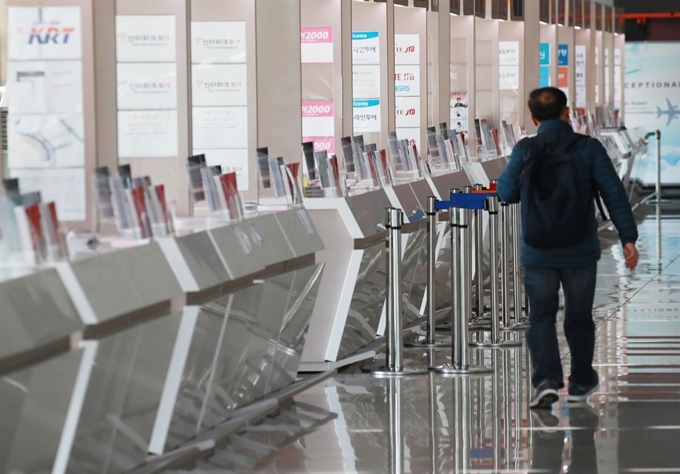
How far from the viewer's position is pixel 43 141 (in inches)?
175

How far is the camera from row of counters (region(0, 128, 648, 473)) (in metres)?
Answer: 3.40

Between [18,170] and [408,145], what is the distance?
471 cm

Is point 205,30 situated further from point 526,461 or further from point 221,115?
point 526,461

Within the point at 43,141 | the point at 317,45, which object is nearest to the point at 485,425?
the point at 43,141

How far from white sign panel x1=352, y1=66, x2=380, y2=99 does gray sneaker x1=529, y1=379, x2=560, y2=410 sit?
10.9ft

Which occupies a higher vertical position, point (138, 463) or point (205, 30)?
point (205, 30)

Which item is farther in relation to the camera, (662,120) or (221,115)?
(662,120)

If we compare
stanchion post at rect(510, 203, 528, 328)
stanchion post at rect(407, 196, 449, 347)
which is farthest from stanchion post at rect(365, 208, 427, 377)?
stanchion post at rect(510, 203, 528, 328)

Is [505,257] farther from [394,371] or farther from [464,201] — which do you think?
[394,371]

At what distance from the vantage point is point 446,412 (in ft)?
18.5

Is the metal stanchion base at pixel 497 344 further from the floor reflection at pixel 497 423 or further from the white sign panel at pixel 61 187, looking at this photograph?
the white sign panel at pixel 61 187

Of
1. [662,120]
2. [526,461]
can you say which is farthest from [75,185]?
[662,120]

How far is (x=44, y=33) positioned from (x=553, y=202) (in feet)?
6.93

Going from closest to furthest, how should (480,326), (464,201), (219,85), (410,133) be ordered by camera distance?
(219,85) < (464,201) < (480,326) < (410,133)
